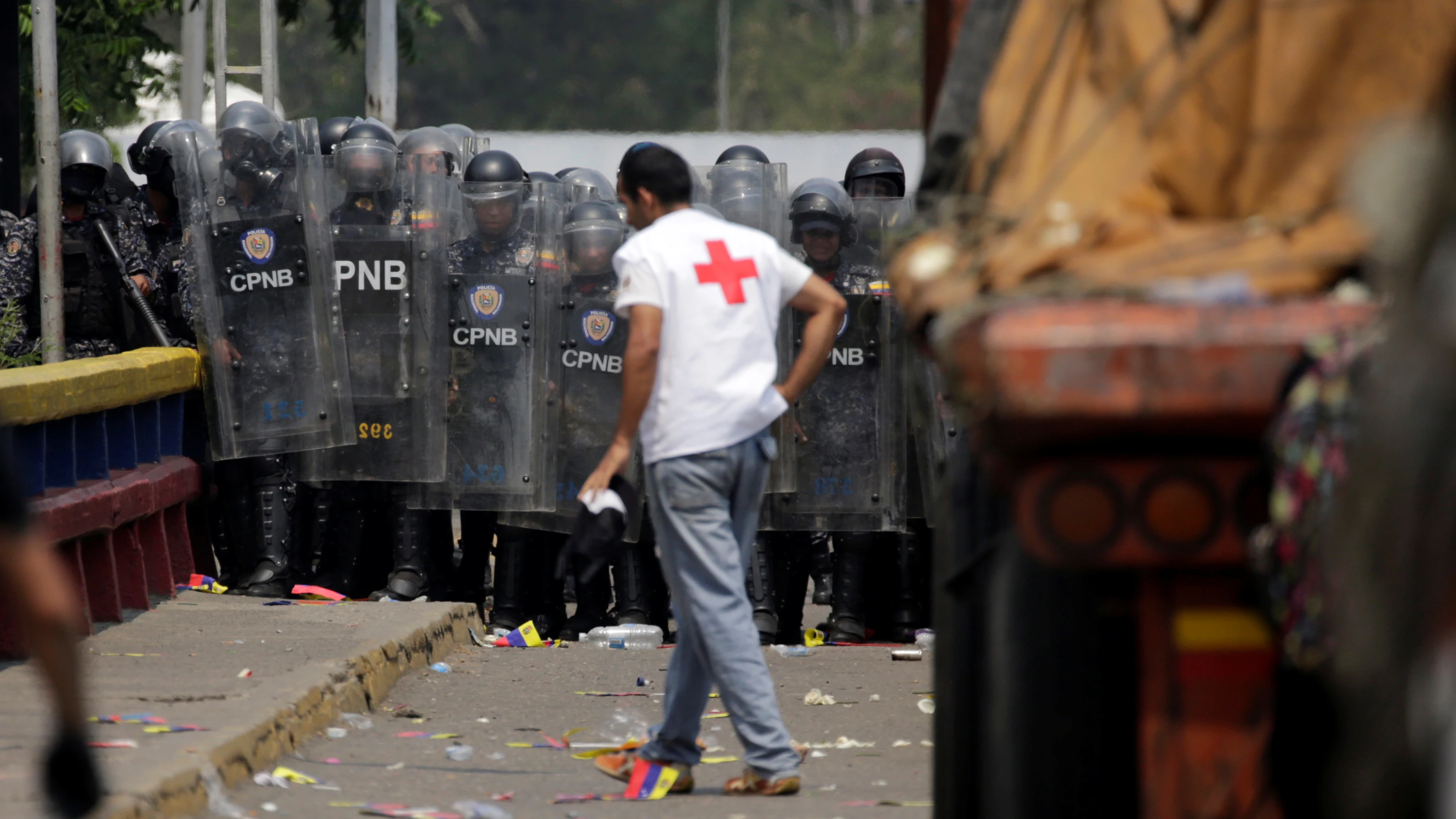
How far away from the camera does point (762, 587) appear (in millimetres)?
10500

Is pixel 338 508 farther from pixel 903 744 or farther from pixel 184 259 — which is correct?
pixel 903 744

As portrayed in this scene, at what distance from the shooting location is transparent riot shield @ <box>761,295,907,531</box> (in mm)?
10320

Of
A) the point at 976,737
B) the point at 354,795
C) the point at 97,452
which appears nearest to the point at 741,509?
the point at 354,795

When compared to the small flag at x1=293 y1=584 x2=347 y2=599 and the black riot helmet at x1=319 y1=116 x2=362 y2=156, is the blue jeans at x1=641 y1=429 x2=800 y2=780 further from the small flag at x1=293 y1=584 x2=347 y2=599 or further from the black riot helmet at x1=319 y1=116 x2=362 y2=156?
the black riot helmet at x1=319 y1=116 x2=362 y2=156

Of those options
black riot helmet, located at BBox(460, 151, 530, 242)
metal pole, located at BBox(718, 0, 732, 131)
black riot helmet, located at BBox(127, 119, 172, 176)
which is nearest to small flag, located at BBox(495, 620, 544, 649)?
black riot helmet, located at BBox(460, 151, 530, 242)

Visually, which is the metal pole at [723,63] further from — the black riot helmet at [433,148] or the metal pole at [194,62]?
the black riot helmet at [433,148]

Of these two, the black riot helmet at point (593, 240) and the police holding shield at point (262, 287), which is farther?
the police holding shield at point (262, 287)

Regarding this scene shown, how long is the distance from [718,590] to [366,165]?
5205mm

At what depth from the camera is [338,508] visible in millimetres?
10883

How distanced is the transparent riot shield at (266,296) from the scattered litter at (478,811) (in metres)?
4.91

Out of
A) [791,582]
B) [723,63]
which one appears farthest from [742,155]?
[723,63]

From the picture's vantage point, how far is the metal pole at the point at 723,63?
46.8m

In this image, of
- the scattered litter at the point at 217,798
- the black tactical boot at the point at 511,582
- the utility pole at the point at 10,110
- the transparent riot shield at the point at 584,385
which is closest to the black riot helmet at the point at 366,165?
the transparent riot shield at the point at 584,385

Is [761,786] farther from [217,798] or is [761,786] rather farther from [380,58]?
[380,58]
